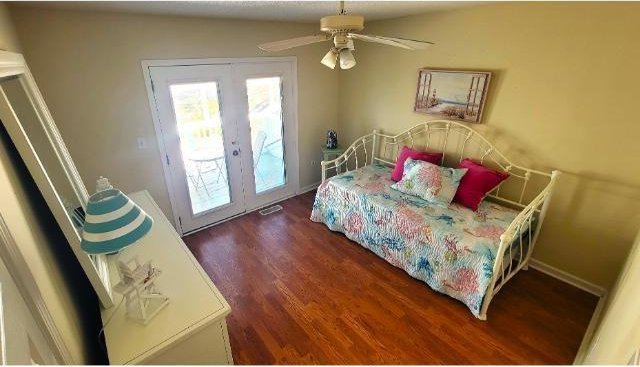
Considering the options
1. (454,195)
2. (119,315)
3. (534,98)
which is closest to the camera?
(119,315)

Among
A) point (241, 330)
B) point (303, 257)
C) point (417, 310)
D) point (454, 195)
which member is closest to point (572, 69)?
point (454, 195)

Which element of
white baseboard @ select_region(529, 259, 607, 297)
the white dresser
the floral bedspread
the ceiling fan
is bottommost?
white baseboard @ select_region(529, 259, 607, 297)

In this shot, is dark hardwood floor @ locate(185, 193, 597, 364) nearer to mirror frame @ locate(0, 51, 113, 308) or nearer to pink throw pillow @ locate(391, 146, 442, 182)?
pink throw pillow @ locate(391, 146, 442, 182)

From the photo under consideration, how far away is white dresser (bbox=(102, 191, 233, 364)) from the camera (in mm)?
1176

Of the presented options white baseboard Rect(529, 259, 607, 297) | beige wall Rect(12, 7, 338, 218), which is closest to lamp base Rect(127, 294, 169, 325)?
beige wall Rect(12, 7, 338, 218)

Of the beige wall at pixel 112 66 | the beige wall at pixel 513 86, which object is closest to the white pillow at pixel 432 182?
the beige wall at pixel 513 86

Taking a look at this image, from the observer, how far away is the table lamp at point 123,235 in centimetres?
110

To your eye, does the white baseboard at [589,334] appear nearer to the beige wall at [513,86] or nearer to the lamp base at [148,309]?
the beige wall at [513,86]

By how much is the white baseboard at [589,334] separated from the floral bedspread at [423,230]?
60cm

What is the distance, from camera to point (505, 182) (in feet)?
9.21

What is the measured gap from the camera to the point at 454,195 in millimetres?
2730

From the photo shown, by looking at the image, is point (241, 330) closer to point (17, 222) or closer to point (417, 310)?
point (417, 310)

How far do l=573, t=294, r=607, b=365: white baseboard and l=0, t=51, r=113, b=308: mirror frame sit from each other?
9.03ft

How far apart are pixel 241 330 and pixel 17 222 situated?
1.67 m
